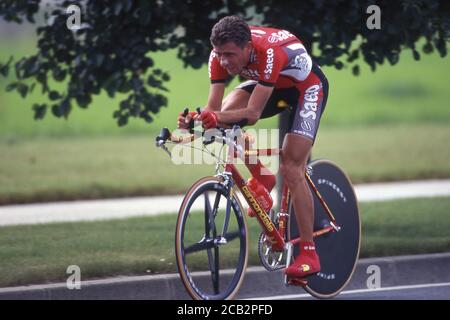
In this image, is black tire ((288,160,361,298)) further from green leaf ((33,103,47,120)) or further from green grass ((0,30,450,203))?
green leaf ((33,103,47,120))

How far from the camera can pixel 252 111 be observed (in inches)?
272

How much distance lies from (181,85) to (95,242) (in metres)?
21.9

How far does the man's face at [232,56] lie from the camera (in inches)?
272

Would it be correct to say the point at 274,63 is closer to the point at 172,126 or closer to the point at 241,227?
the point at 241,227

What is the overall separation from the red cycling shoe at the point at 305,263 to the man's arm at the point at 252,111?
1068 mm

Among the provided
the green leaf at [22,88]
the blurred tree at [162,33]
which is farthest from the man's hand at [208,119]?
the green leaf at [22,88]

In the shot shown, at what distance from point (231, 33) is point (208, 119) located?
1.87 ft

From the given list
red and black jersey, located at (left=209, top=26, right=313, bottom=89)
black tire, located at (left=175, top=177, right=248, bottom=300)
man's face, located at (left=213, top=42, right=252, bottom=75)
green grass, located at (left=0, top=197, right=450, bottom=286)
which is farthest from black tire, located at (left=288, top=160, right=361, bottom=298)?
man's face, located at (left=213, top=42, right=252, bottom=75)

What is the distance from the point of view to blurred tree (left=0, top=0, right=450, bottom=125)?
9.12 m

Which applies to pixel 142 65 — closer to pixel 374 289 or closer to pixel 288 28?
pixel 288 28

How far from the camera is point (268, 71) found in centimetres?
700

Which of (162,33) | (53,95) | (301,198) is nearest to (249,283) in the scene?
(301,198)

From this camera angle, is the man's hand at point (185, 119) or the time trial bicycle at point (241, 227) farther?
the time trial bicycle at point (241, 227)

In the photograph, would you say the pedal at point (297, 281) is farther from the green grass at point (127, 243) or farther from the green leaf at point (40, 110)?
the green leaf at point (40, 110)
